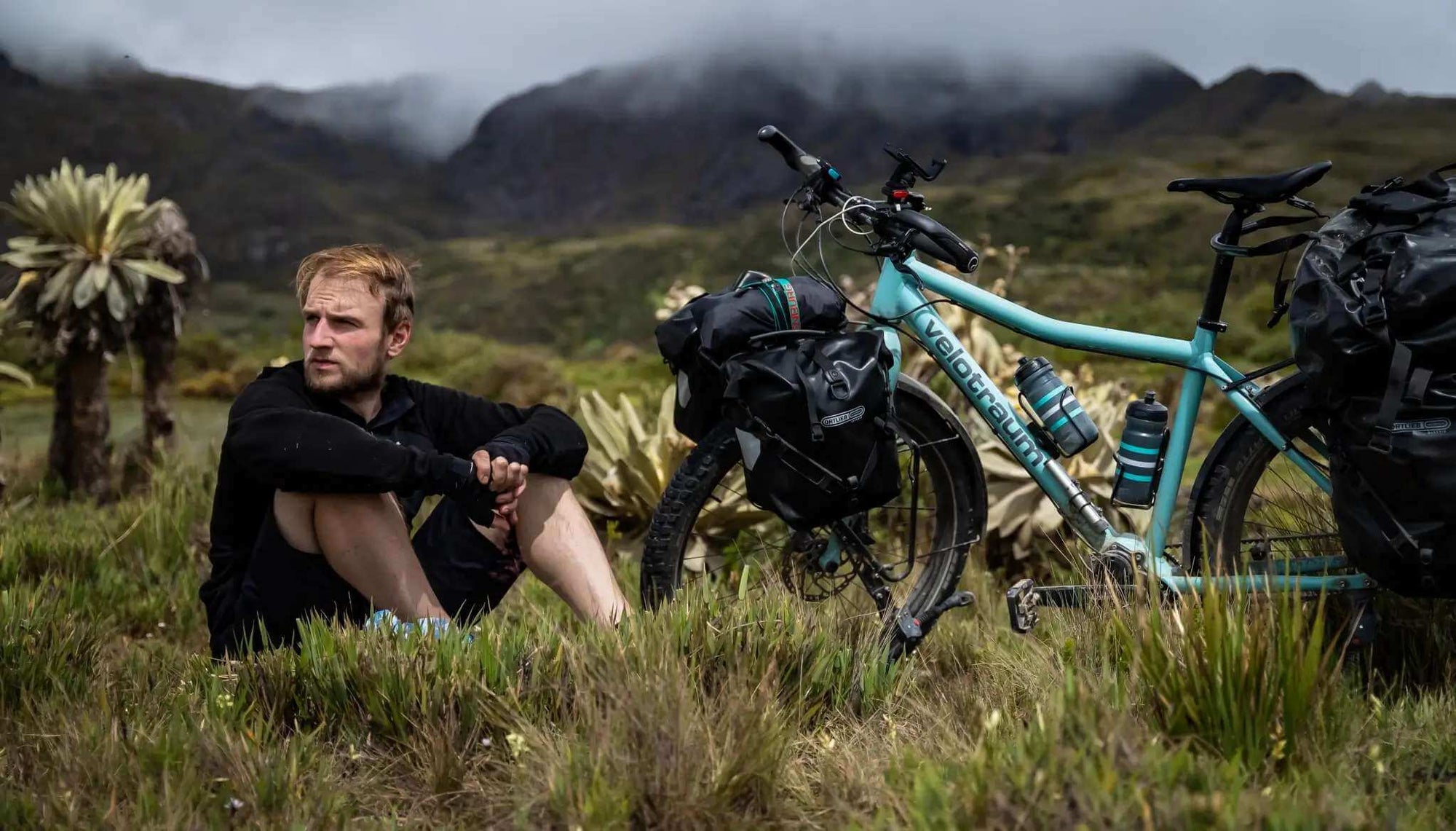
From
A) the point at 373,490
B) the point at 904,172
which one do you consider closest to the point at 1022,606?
the point at 904,172

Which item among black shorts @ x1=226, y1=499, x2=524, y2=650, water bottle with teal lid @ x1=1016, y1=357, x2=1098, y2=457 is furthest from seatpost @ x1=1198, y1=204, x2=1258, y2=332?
black shorts @ x1=226, y1=499, x2=524, y2=650

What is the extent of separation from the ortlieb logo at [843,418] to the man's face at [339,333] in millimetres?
1210

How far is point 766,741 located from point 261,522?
156 cm

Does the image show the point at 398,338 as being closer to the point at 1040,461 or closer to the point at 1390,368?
the point at 1040,461

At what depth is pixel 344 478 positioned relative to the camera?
2.59 metres

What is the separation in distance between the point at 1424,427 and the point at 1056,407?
919mm

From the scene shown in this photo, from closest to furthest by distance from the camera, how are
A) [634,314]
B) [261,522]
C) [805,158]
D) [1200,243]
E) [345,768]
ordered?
[345,768]
[261,522]
[805,158]
[634,314]
[1200,243]

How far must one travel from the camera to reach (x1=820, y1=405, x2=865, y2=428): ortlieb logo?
2801 mm

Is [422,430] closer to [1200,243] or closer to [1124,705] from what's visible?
[1124,705]

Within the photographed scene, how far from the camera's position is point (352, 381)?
113 inches

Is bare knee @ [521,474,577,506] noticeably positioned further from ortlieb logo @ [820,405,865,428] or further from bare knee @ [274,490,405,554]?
ortlieb logo @ [820,405,865,428]

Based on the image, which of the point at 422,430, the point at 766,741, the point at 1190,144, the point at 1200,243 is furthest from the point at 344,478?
the point at 1190,144

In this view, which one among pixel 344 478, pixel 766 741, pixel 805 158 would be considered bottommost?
pixel 766 741

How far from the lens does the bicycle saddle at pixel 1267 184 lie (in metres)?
2.73
